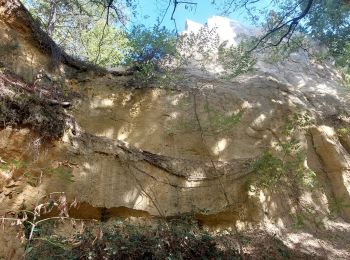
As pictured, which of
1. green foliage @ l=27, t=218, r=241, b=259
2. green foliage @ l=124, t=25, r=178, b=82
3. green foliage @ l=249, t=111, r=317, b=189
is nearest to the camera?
green foliage @ l=27, t=218, r=241, b=259

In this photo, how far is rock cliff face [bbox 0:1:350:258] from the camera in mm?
6555

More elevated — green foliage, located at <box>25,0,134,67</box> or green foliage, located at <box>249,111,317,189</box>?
green foliage, located at <box>25,0,134,67</box>

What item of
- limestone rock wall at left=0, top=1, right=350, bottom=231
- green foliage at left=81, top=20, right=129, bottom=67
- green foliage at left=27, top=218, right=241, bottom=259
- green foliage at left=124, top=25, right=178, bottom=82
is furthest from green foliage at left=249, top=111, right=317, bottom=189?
green foliage at left=81, top=20, right=129, bottom=67

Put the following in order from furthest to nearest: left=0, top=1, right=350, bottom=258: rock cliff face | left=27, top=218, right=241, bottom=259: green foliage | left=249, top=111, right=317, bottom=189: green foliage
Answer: left=249, top=111, right=317, bottom=189: green foliage, left=0, top=1, right=350, bottom=258: rock cliff face, left=27, top=218, right=241, bottom=259: green foliage

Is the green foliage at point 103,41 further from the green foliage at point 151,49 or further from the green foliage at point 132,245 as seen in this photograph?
the green foliage at point 132,245

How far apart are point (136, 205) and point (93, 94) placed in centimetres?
405

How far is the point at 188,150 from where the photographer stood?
9.88 m

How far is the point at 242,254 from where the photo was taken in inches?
263

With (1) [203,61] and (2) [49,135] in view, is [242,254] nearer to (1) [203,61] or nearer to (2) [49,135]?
(2) [49,135]

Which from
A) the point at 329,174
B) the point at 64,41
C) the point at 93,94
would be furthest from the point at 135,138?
the point at 64,41

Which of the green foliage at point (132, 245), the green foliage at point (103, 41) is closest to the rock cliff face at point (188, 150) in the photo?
the green foliage at point (132, 245)

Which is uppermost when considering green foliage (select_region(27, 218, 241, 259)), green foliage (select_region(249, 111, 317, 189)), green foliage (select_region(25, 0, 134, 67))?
green foliage (select_region(25, 0, 134, 67))

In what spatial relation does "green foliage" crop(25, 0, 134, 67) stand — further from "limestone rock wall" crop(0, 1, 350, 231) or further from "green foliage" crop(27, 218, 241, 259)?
"green foliage" crop(27, 218, 241, 259)

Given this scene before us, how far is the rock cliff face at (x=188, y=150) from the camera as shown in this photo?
655 centimetres
